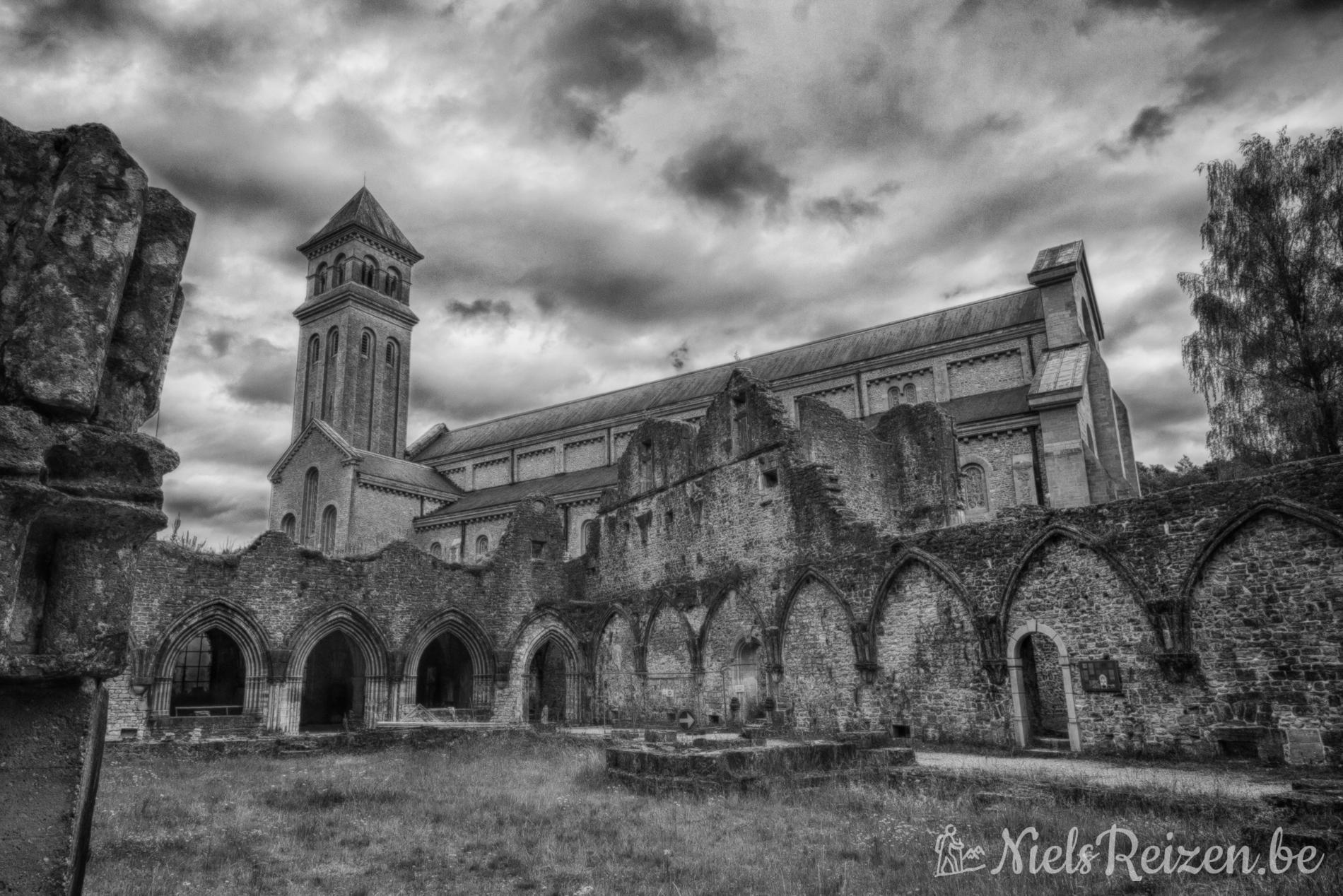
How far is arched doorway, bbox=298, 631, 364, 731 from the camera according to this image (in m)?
28.0

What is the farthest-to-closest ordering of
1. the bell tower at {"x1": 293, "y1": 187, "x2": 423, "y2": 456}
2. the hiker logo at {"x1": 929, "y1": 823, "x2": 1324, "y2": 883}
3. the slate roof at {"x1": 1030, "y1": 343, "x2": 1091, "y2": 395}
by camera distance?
the bell tower at {"x1": 293, "y1": 187, "x2": 423, "y2": 456} < the slate roof at {"x1": 1030, "y1": 343, "x2": 1091, "y2": 395} < the hiker logo at {"x1": 929, "y1": 823, "x2": 1324, "y2": 883}

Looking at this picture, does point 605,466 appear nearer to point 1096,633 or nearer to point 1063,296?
point 1063,296

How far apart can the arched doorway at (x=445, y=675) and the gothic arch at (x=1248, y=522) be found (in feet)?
71.6

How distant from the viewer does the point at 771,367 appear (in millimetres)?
39688

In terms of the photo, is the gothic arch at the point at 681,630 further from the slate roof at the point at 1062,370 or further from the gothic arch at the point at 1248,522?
the slate roof at the point at 1062,370

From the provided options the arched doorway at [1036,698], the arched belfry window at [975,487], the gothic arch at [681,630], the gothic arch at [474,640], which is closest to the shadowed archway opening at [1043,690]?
the arched doorway at [1036,698]

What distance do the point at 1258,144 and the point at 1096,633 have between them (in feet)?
56.7

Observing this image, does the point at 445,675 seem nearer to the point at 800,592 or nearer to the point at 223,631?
the point at 223,631

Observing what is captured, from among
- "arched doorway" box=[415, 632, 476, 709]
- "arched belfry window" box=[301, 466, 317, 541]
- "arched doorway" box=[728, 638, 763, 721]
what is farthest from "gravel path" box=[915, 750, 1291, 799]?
"arched belfry window" box=[301, 466, 317, 541]

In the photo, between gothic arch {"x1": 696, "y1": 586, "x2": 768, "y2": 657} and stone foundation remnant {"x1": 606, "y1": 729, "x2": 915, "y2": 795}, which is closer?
stone foundation remnant {"x1": 606, "y1": 729, "x2": 915, "y2": 795}

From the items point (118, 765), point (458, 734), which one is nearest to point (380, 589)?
point (458, 734)

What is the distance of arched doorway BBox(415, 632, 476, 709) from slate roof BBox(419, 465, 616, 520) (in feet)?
29.6

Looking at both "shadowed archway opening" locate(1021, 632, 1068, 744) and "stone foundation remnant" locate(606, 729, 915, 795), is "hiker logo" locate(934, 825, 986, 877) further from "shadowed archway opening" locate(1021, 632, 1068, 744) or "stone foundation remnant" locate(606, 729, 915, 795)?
"shadowed archway opening" locate(1021, 632, 1068, 744)

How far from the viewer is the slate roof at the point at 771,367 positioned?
34.4 metres
